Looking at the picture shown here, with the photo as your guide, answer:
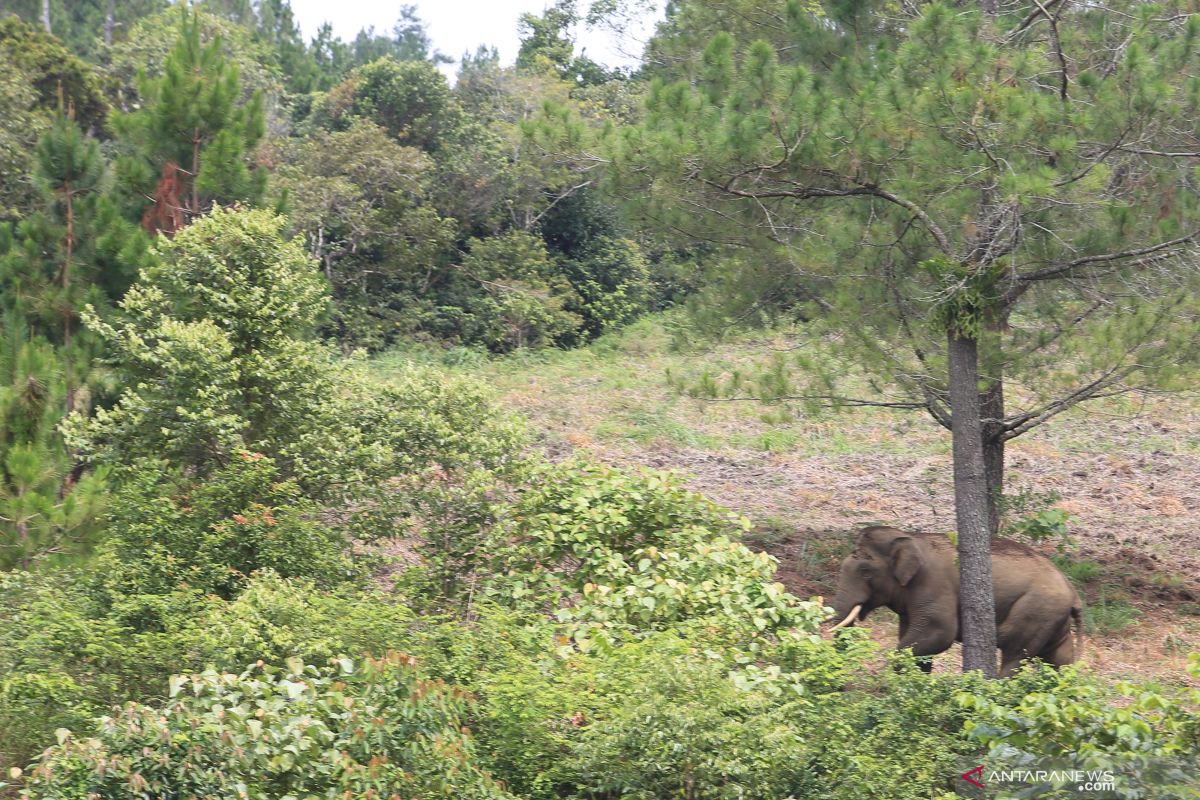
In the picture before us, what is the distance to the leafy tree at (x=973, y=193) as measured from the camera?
902 centimetres

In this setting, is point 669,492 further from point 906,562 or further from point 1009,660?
point 1009,660

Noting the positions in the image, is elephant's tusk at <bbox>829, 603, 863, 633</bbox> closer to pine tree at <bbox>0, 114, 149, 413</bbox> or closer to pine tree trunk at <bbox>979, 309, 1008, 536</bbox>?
pine tree trunk at <bbox>979, 309, 1008, 536</bbox>

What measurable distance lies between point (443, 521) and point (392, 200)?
15.0 m

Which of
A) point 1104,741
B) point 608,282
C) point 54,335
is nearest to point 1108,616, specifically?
point 1104,741

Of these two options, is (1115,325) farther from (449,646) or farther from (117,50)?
(117,50)

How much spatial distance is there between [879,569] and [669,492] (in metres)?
1.98

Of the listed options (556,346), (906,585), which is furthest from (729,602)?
(556,346)

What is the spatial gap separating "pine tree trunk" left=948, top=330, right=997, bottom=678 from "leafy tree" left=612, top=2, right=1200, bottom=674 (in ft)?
0.06

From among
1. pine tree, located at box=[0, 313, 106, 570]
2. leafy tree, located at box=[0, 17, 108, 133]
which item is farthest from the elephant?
leafy tree, located at box=[0, 17, 108, 133]

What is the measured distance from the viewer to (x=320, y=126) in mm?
27703

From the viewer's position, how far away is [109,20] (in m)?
45.1

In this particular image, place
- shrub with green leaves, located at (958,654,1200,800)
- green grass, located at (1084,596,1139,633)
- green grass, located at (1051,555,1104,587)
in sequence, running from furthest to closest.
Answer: green grass, located at (1051,555,1104,587) < green grass, located at (1084,596,1139,633) < shrub with green leaves, located at (958,654,1200,800)

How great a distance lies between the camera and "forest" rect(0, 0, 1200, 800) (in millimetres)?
6301

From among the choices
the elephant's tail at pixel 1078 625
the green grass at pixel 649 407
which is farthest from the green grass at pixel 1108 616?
the green grass at pixel 649 407
